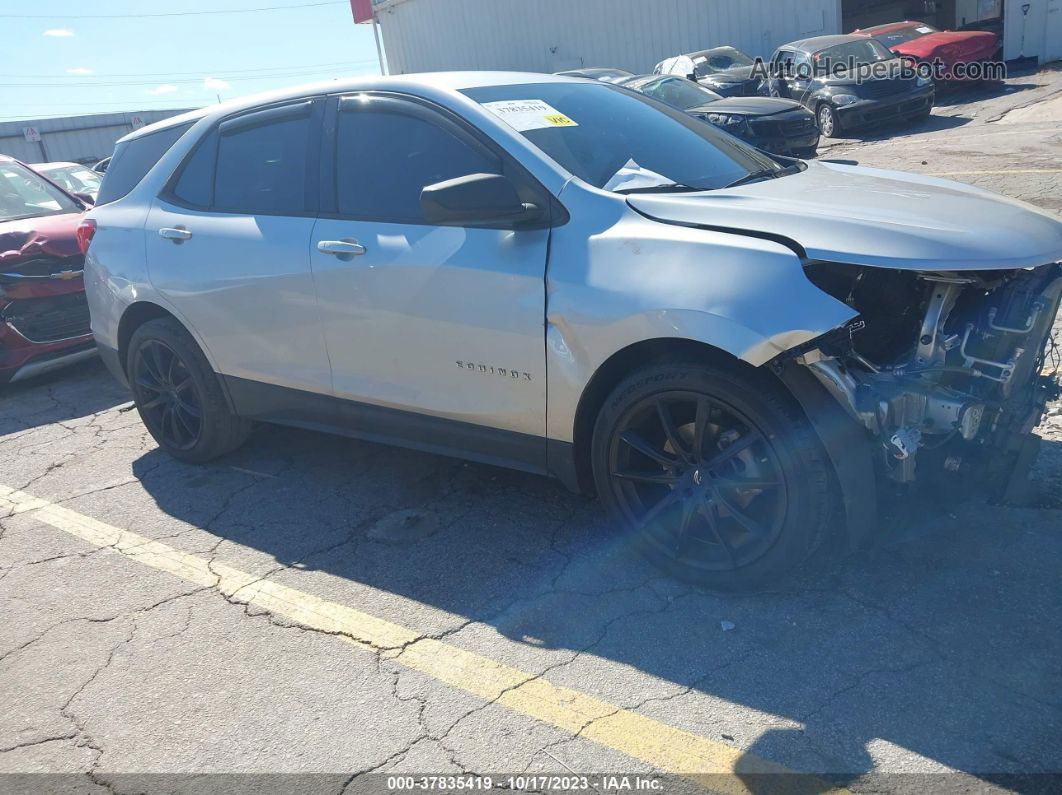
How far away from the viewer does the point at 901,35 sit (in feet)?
64.2

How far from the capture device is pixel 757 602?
3.28m

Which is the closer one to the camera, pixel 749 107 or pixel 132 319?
pixel 132 319

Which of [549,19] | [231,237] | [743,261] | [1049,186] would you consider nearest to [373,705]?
[743,261]

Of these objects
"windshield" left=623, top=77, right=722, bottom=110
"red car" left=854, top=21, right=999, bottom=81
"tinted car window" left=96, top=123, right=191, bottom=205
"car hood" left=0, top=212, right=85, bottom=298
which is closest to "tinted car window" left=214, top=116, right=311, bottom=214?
"tinted car window" left=96, top=123, right=191, bottom=205

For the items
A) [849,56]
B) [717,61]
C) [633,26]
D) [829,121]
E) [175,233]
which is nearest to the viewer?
[175,233]

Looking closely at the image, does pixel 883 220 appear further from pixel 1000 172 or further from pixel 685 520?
pixel 1000 172

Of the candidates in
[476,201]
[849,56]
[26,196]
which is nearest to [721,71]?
[849,56]

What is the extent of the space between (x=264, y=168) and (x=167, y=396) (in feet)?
4.74

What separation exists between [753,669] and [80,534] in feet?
10.8

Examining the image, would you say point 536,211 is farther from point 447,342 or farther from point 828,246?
point 828,246

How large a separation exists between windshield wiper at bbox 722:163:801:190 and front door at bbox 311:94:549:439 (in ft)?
2.97

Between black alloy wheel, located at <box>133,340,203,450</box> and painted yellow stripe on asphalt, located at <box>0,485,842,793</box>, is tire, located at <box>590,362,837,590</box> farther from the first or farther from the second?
black alloy wheel, located at <box>133,340,203,450</box>

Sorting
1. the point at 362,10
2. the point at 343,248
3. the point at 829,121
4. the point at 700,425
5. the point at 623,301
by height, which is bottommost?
the point at 700,425

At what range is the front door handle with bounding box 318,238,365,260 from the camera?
3898 mm
